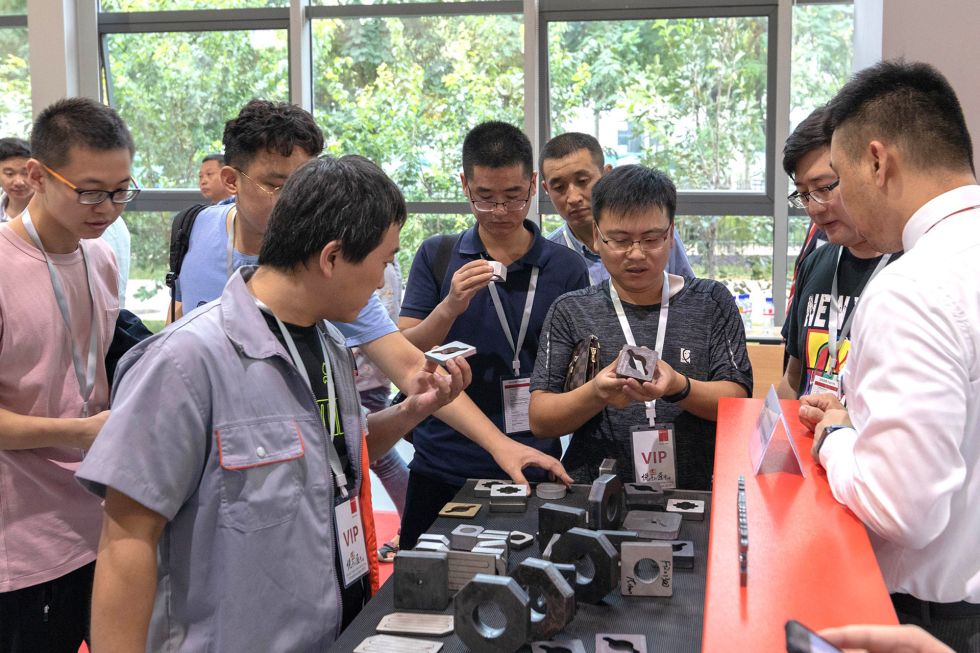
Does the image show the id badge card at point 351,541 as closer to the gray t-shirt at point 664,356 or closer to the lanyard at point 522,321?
the gray t-shirt at point 664,356

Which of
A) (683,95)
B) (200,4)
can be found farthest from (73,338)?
(200,4)

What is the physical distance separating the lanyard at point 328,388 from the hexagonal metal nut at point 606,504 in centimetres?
52

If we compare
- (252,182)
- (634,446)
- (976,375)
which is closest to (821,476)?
(976,375)

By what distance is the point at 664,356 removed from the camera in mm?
2500

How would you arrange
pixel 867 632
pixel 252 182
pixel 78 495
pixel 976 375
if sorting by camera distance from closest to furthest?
pixel 867 632, pixel 976 375, pixel 78 495, pixel 252 182

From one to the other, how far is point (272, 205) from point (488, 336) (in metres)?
0.80

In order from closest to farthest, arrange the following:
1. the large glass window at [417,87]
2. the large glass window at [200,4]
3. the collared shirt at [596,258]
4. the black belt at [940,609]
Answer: the black belt at [940,609] < the collared shirt at [596,258] < the large glass window at [417,87] < the large glass window at [200,4]

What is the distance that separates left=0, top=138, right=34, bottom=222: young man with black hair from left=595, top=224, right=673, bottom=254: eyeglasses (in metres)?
3.64

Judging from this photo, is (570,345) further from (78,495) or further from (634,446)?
(78,495)

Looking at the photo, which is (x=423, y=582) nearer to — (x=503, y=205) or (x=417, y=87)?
(x=503, y=205)

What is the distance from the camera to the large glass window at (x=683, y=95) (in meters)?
6.37

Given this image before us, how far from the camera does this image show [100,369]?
237 centimetres

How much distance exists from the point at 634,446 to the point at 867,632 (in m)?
1.47

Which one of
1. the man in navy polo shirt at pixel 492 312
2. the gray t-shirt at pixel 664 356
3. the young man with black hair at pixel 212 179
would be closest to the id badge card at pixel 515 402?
the man in navy polo shirt at pixel 492 312
